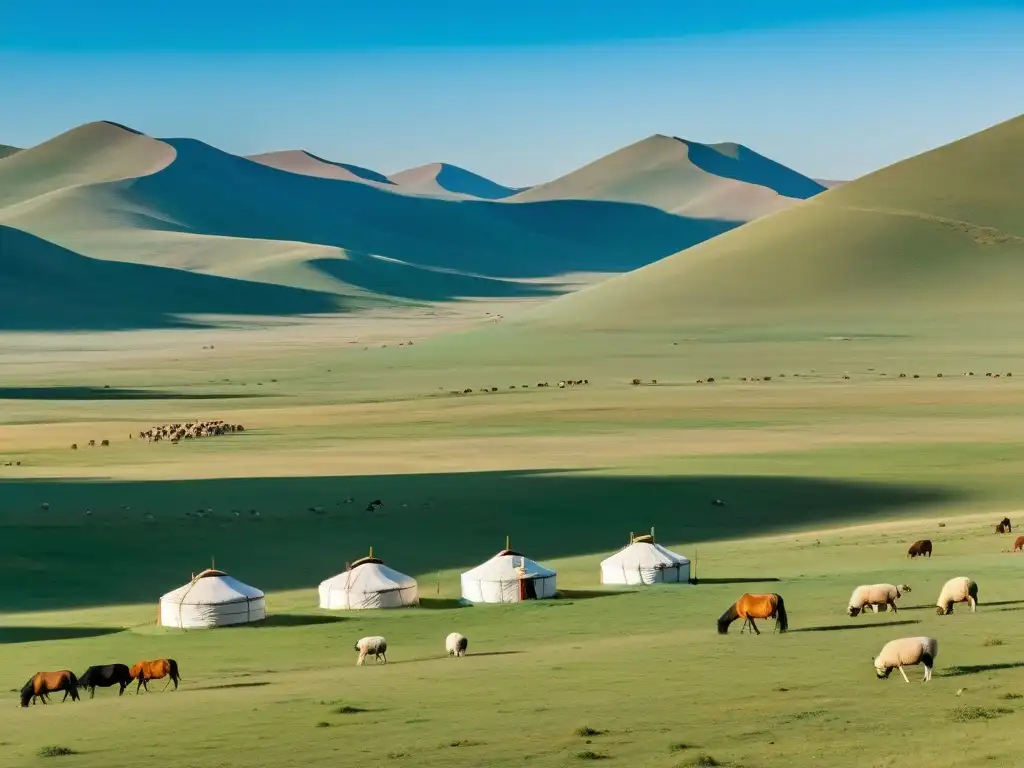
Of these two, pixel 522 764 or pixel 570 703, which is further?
pixel 570 703

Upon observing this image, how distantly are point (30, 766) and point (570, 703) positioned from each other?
707cm

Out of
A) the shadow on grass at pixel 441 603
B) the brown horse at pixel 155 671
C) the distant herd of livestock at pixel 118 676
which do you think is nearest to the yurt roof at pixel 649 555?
the shadow on grass at pixel 441 603

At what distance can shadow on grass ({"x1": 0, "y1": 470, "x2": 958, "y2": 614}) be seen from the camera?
44.9 metres


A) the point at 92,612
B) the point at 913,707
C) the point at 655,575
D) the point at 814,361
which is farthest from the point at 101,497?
the point at 814,361

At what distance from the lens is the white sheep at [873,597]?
31.2 m

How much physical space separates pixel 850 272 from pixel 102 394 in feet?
271

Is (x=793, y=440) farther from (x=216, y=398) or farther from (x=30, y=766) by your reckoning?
(x=30, y=766)

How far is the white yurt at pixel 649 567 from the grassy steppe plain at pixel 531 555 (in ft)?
3.26

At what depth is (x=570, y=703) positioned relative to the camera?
2506 centimetres

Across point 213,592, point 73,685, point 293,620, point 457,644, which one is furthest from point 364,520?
point 73,685

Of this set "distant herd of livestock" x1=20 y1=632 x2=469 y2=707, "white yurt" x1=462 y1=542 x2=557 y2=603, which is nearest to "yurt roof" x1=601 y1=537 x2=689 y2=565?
"white yurt" x1=462 y1=542 x2=557 y2=603

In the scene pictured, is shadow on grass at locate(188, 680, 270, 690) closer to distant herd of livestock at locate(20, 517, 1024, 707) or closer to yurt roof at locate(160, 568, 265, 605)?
distant herd of livestock at locate(20, 517, 1024, 707)

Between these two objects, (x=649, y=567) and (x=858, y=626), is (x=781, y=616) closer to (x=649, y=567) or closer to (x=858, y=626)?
(x=858, y=626)

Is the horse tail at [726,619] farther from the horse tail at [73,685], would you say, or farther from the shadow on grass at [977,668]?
the horse tail at [73,685]
